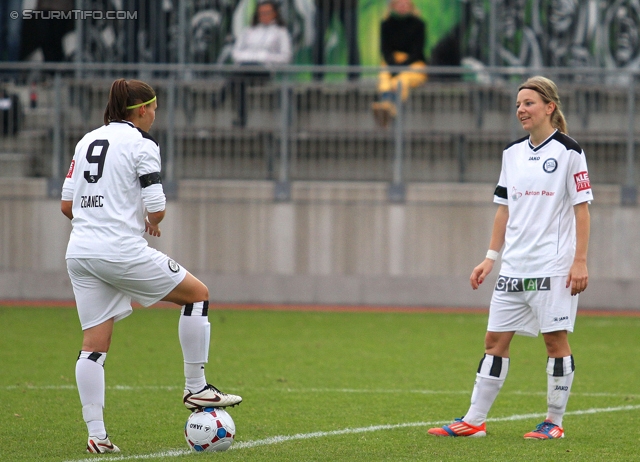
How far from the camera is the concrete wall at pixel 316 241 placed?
14977mm

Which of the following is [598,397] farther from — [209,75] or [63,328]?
[209,75]

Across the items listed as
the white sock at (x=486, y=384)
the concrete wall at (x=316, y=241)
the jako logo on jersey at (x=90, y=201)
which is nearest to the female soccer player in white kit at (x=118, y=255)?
the jako logo on jersey at (x=90, y=201)

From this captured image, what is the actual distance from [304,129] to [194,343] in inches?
388

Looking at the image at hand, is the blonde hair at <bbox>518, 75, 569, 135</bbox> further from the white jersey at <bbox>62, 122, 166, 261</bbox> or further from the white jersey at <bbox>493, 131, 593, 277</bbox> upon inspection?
the white jersey at <bbox>62, 122, 166, 261</bbox>

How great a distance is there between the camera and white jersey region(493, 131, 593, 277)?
6.02 metres

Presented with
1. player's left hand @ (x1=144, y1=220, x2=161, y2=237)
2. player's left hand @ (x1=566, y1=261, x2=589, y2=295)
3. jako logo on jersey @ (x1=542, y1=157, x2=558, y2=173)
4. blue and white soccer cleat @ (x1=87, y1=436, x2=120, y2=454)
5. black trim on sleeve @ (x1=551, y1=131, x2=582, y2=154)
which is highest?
black trim on sleeve @ (x1=551, y1=131, x2=582, y2=154)

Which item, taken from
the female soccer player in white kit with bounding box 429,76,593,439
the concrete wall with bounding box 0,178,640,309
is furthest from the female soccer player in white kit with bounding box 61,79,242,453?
the concrete wall with bounding box 0,178,640,309

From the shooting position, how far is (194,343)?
222 inches

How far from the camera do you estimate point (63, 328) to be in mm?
11977

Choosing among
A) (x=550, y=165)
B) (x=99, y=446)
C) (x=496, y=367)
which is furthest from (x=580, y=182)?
(x=99, y=446)

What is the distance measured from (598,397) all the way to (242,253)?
321 inches

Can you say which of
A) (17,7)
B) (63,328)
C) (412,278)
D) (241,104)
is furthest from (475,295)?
(17,7)

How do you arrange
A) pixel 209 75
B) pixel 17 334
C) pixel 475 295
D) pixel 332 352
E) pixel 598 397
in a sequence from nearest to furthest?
pixel 598 397
pixel 332 352
pixel 17 334
pixel 475 295
pixel 209 75

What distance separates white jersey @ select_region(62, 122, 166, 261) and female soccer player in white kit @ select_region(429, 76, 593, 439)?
81.2 inches
